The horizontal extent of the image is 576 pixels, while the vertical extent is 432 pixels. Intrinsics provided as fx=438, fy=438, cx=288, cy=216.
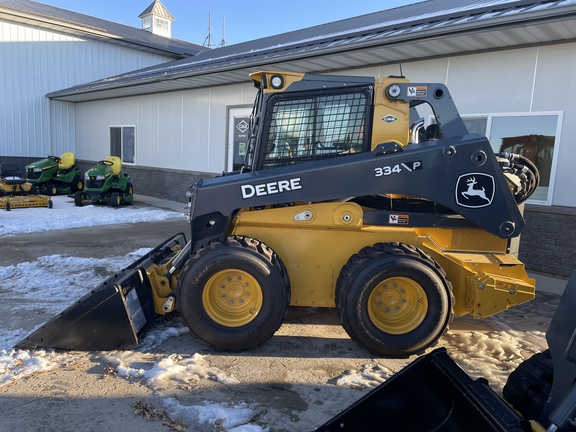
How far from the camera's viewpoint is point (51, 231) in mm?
9633

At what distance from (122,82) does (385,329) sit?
1259 cm

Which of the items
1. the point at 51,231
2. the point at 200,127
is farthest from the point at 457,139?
the point at 200,127

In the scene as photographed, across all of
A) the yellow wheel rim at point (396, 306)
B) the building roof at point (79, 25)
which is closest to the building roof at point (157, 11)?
the building roof at point (79, 25)

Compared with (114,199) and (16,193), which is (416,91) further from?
(16,193)

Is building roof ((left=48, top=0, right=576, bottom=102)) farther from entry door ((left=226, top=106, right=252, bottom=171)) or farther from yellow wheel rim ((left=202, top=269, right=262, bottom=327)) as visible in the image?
yellow wheel rim ((left=202, top=269, right=262, bottom=327))

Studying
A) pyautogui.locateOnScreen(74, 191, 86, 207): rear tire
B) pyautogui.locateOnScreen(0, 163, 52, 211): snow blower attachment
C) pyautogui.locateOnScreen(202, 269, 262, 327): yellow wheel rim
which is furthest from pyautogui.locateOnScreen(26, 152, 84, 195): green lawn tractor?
pyautogui.locateOnScreen(202, 269, 262, 327): yellow wheel rim

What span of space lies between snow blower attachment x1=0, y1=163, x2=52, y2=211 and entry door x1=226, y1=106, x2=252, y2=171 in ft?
17.6

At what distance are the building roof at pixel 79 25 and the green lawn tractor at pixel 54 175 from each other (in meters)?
6.70

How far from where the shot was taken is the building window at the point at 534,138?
21.5 feet

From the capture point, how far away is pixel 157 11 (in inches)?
1201

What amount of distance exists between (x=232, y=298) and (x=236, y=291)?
0.27 ft

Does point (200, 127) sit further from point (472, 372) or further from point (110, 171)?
point (472, 372)

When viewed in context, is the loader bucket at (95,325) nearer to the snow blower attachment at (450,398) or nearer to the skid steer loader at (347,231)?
the skid steer loader at (347,231)

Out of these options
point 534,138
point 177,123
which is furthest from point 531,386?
point 177,123
